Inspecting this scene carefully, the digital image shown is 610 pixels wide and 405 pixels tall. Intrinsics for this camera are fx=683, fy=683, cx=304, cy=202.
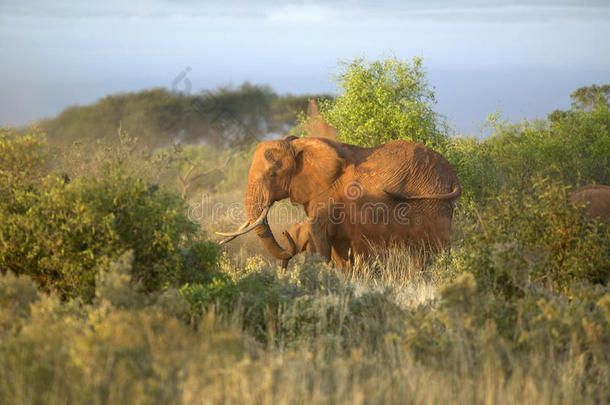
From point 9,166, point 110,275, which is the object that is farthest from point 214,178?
point 110,275

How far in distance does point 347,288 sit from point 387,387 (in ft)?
9.40

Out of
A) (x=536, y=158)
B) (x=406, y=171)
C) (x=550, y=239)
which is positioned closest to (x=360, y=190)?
(x=406, y=171)

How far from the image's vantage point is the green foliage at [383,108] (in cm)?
1285

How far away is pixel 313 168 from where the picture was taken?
10320 millimetres

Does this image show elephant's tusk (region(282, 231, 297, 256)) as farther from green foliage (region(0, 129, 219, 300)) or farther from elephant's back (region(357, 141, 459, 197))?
green foliage (region(0, 129, 219, 300))

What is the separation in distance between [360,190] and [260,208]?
158 centimetres

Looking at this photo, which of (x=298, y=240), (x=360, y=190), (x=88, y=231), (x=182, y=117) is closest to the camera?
(x=88, y=231)

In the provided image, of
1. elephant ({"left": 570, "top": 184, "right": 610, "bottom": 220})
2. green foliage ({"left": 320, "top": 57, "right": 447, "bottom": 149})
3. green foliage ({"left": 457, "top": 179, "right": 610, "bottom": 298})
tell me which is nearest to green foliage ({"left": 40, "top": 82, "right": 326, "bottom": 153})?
green foliage ({"left": 320, "top": 57, "right": 447, "bottom": 149})

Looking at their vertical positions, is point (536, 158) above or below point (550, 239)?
above

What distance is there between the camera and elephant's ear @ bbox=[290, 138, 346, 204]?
33.3 ft

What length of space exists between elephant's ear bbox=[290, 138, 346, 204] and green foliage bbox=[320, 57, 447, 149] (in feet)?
8.41

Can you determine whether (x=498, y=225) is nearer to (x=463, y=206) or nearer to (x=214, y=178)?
(x=463, y=206)

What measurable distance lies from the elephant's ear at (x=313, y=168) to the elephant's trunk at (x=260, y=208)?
0.46 metres

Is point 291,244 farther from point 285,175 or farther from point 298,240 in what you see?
point 285,175
